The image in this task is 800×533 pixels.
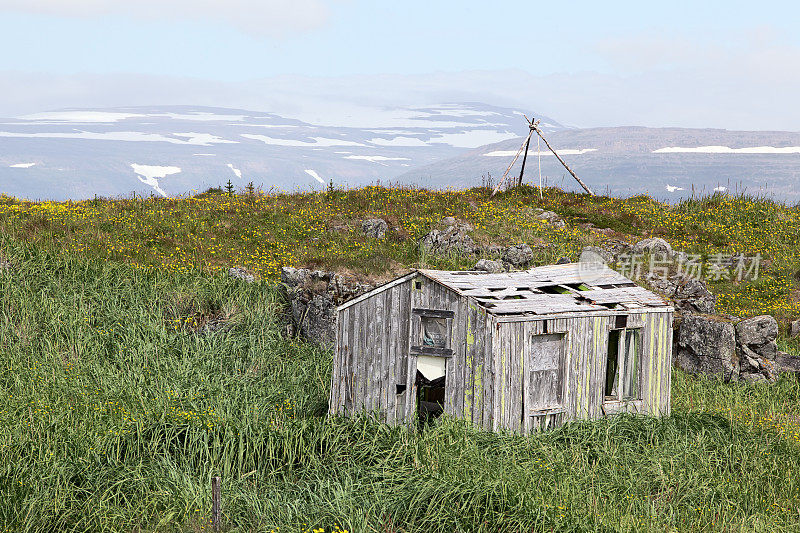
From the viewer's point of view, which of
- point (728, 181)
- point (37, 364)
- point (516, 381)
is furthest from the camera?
point (728, 181)

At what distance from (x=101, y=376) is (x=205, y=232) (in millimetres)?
11764

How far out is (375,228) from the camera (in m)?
26.1

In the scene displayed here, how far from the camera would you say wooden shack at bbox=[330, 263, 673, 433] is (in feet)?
39.5

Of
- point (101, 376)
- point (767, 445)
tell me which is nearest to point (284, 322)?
point (101, 376)

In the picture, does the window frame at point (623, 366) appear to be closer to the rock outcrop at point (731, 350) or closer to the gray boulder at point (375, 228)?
the rock outcrop at point (731, 350)

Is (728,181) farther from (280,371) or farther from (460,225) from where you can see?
(280,371)

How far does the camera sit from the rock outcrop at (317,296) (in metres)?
19.0

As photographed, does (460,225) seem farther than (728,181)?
No

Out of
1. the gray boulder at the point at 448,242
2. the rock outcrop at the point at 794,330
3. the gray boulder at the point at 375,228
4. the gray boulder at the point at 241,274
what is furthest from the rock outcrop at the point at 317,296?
the rock outcrop at the point at 794,330

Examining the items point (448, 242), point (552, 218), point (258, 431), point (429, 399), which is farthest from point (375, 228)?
point (258, 431)

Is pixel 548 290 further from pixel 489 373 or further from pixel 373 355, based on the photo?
pixel 373 355

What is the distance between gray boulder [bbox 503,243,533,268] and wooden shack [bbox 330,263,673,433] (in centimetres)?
858

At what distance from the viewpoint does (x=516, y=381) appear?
39.7 feet

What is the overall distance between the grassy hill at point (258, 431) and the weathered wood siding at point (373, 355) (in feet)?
1.66
